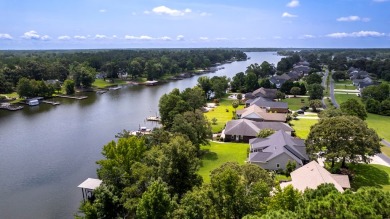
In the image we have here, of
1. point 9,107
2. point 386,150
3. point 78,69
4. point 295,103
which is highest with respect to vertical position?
point 78,69

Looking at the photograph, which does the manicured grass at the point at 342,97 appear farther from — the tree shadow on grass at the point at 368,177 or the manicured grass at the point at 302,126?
the tree shadow on grass at the point at 368,177

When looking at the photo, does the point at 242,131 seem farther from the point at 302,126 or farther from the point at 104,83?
the point at 104,83

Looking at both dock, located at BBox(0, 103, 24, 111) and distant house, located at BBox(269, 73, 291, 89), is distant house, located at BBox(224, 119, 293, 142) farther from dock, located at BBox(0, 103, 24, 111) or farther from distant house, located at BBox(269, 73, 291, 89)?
distant house, located at BBox(269, 73, 291, 89)

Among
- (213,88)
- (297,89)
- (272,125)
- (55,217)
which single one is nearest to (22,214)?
(55,217)

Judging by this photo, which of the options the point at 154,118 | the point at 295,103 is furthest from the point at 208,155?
the point at 295,103

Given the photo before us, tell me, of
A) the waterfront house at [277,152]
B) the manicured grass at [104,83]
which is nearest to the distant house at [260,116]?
the waterfront house at [277,152]

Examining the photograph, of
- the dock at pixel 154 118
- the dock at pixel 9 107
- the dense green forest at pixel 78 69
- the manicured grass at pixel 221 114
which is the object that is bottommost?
the manicured grass at pixel 221 114
